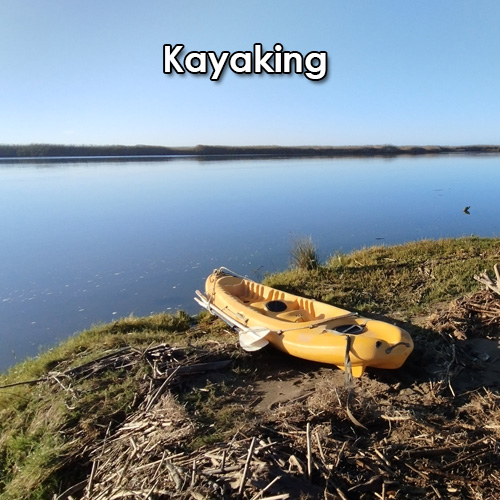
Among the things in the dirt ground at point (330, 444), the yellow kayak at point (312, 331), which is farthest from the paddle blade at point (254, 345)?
the dirt ground at point (330, 444)

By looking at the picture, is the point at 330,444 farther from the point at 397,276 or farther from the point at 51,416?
the point at 397,276

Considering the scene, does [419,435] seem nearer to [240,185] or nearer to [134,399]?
[134,399]

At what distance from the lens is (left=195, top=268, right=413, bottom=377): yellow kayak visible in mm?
4312

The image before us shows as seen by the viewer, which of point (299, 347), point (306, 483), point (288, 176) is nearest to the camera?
point (306, 483)

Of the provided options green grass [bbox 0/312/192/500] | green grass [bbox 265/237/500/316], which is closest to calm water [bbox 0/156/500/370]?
green grass [bbox 265/237/500/316]

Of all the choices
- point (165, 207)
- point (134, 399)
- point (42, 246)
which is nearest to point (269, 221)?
point (165, 207)

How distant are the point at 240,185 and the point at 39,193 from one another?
35.9ft

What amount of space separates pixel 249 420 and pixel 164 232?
10.6 metres

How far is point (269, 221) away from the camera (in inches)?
592

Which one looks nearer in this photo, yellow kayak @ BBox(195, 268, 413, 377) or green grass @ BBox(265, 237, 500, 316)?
yellow kayak @ BBox(195, 268, 413, 377)

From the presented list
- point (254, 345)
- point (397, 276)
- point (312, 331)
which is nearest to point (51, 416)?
point (254, 345)

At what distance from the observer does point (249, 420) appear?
3510 mm

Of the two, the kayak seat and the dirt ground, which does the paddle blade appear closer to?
the dirt ground

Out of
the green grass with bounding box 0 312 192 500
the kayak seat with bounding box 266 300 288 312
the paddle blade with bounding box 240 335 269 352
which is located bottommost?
the green grass with bounding box 0 312 192 500
